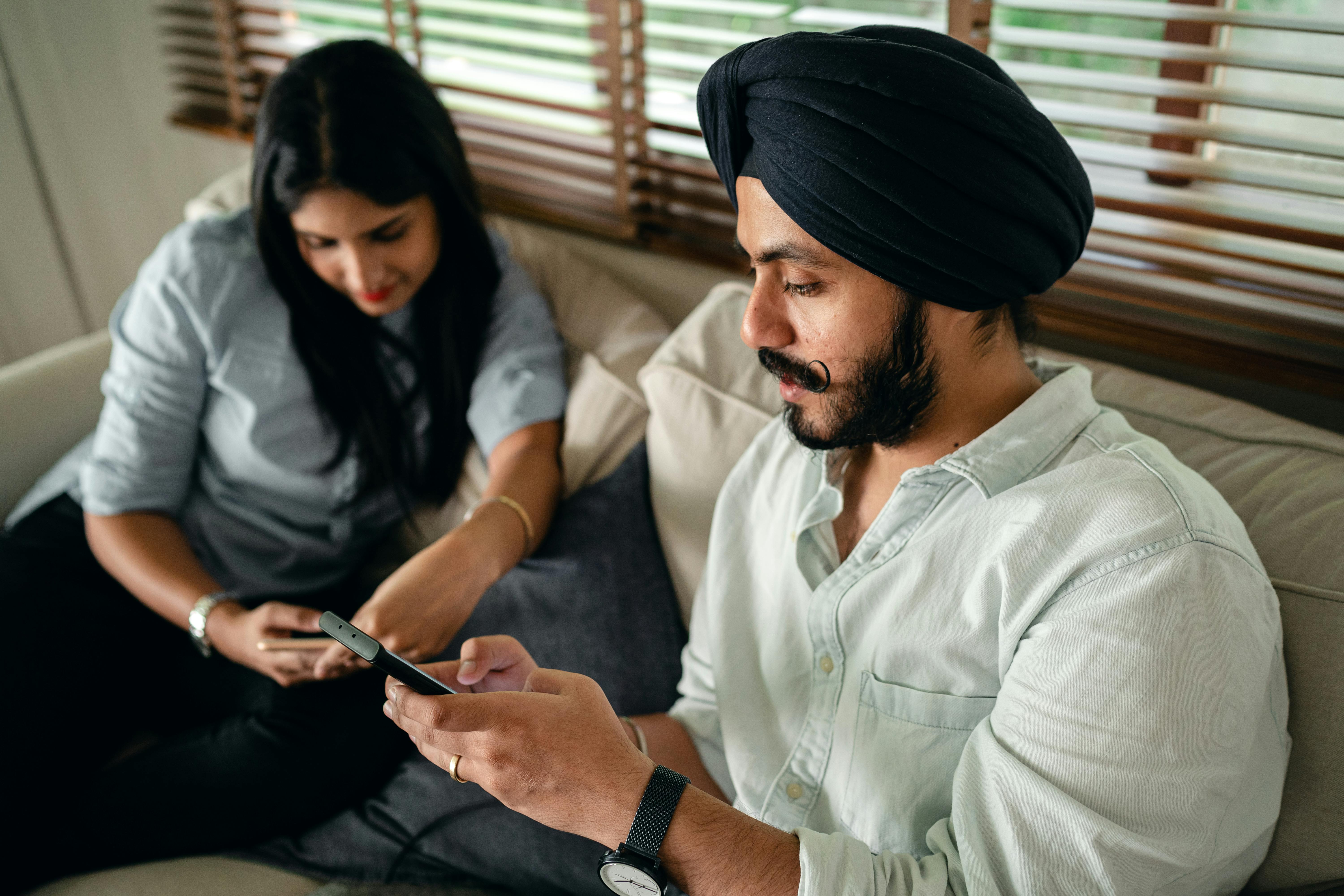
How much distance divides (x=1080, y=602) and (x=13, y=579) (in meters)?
1.52

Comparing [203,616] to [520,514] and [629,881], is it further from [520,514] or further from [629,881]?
[629,881]

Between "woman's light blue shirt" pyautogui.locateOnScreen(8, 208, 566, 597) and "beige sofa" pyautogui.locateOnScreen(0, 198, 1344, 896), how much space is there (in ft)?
0.36

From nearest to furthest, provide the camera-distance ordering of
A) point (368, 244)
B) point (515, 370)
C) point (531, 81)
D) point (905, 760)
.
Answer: point (905, 760) → point (368, 244) → point (515, 370) → point (531, 81)

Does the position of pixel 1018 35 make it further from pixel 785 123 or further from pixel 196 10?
pixel 196 10

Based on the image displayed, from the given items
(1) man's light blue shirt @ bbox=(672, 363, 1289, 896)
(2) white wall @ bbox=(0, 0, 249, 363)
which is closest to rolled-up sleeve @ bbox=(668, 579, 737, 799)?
(1) man's light blue shirt @ bbox=(672, 363, 1289, 896)

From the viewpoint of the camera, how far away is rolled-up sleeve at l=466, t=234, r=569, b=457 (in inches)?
57.4

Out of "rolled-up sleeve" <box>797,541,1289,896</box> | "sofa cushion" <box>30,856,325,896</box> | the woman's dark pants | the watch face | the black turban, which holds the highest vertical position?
the black turban

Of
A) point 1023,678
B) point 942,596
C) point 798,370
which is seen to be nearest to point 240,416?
point 798,370

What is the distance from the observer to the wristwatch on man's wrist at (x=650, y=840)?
772 mm

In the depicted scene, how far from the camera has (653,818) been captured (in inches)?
30.5

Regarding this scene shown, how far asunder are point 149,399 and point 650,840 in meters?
1.16

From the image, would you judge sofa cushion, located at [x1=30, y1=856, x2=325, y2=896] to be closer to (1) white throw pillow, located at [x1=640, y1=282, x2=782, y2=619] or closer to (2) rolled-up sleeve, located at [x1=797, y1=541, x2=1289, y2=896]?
(1) white throw pillow, located at [x1=640, y1=282, x2=782, y2=619]

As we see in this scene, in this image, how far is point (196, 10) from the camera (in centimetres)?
255

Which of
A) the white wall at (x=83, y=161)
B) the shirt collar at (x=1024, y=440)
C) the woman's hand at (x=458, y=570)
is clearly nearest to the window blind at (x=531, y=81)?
the woman's hand at (x=458, y=570)
